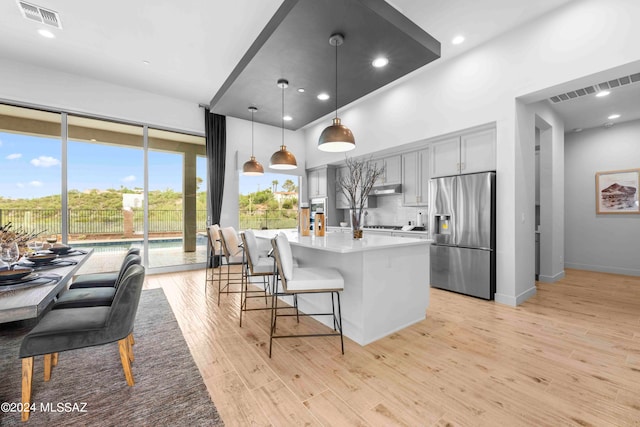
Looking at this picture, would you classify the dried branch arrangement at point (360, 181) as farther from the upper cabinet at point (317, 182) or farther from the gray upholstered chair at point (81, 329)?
the gray upholstered chair at point (81, 329)

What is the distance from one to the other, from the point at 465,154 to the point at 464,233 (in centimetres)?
115

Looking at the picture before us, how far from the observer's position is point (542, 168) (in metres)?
4.64

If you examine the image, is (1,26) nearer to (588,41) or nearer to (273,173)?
(273,173)

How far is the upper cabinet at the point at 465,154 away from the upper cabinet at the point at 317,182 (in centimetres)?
287

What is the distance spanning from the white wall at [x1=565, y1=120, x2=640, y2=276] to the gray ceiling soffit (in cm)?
463

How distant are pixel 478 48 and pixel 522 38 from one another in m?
0.53

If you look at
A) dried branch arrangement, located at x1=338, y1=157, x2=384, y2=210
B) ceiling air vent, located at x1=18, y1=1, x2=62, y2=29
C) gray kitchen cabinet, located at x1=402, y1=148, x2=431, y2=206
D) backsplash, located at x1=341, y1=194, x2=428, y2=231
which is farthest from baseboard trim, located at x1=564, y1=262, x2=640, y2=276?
ceiling air vent, located at x1=18, y1=1, x2=62, y2=29

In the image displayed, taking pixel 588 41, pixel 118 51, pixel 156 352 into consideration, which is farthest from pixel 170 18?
pixel 588 41

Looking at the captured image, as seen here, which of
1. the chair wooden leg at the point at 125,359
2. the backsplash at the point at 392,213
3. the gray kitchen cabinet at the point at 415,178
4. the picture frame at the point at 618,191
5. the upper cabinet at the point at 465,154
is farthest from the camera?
the backsplash at the point at 392,213

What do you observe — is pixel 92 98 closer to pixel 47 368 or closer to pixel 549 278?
pixel 47 368

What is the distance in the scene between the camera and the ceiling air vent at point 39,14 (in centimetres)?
295

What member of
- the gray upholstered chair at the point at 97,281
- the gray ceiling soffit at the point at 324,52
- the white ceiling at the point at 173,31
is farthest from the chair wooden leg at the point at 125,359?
the white ceiling at the point at 173,31

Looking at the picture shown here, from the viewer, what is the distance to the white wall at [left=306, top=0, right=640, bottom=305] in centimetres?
273

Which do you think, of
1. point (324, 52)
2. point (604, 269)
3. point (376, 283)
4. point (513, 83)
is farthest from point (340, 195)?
point (604, 269)
